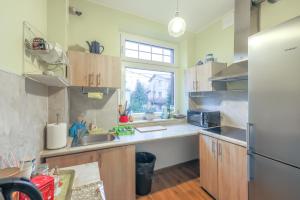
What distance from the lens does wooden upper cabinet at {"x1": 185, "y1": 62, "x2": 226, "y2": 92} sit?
2.27 metres

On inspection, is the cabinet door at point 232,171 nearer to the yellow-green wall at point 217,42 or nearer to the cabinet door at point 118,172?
the cabinet door at point 118,172

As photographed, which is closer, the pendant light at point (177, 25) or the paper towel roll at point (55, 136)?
the paper towel roll at point (55, 136)

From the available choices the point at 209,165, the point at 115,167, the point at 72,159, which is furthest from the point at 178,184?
the point at 72,159

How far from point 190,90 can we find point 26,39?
2304 mm

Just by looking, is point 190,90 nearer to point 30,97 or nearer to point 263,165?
point 263,165

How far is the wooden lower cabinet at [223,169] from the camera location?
59.8 inches

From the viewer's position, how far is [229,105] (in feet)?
7.68

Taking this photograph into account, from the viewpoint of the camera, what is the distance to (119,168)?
5.32 ft

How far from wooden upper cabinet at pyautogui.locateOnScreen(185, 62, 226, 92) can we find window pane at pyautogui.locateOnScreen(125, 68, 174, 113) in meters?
0.46

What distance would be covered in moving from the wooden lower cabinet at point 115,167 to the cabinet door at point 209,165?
1.00m

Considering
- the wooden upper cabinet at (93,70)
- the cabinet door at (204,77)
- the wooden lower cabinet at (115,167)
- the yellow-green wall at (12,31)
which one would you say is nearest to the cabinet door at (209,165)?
the cabinet door at (204,77)

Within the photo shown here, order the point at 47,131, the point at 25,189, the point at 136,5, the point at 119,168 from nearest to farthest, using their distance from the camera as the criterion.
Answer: the point at 25,189, the point at 47,131, the point at 119,168, the point at 136,5

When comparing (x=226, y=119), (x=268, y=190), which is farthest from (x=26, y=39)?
(x=226, y=119)

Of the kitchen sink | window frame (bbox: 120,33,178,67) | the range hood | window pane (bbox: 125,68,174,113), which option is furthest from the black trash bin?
window frame (bbox: 120,33,178,67)
